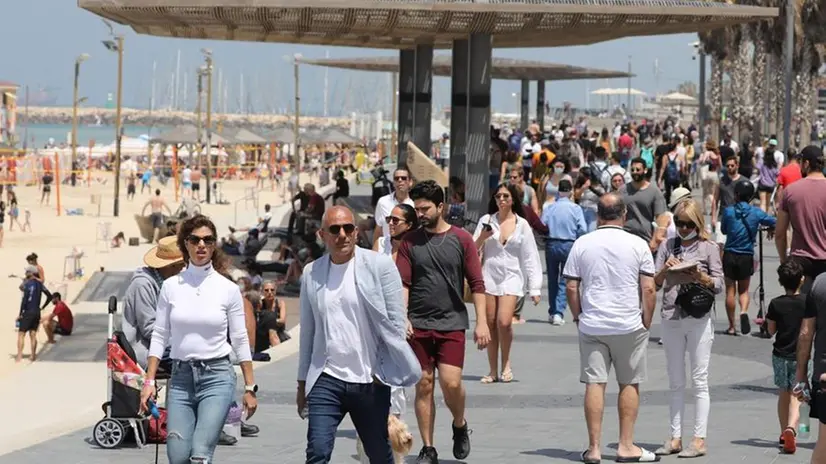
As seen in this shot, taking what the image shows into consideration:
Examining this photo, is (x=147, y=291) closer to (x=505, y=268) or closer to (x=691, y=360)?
(x=691, y=360)

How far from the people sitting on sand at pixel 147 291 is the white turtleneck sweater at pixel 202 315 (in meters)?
0.86

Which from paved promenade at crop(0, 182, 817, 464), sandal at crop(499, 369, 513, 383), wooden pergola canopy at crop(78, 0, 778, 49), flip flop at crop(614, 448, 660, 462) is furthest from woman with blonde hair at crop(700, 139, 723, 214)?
flip flop at crop(614, 448, 660, 462)

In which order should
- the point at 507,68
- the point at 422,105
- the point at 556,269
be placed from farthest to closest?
the point at 507,68
the point at 422,105
the point at 556,269

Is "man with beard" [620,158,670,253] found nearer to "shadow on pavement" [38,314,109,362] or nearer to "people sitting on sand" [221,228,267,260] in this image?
"shadow on pavement" [38,314,109,362]

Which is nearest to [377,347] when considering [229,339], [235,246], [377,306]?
[377,306]

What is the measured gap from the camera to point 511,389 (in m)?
12.7

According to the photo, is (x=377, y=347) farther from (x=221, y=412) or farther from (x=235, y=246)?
(x=235, y=246)

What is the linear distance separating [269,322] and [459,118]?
Answer: 8.99 m

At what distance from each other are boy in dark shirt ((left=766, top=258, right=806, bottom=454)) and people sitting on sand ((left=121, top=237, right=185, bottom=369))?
3.57m

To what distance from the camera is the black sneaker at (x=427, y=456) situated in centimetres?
925

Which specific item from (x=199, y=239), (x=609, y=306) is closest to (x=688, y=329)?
(x=609, y=306)

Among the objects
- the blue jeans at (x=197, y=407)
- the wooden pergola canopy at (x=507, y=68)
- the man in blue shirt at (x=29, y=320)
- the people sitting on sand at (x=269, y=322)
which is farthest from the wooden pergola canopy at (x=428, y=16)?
the wooden pergola canopy at (x=507, y=68)

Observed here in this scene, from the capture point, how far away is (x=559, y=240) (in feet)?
55.7

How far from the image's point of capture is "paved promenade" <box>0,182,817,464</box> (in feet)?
32.5
